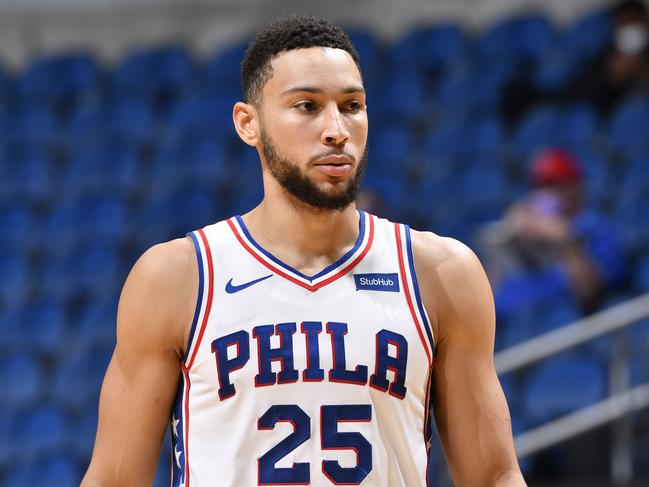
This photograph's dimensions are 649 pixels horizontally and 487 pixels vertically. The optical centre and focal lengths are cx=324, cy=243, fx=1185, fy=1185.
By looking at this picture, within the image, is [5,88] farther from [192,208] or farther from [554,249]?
[554,249]

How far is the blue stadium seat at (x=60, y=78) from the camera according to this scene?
34.2 feet

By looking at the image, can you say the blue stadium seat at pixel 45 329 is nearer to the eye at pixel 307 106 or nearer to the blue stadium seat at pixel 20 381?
the blue stadium seat at pixel 20 381

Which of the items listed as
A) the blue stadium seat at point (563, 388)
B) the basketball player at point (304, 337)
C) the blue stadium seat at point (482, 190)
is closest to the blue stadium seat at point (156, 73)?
the blue stadium seat at point (482, 190)

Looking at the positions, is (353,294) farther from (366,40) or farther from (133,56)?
(133,56)

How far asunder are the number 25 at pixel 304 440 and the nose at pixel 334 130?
56cm

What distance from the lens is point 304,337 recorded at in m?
2.54

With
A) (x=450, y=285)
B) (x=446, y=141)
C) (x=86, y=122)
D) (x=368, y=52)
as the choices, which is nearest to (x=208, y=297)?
(x=450, y=285)

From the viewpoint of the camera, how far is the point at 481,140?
8117 mm

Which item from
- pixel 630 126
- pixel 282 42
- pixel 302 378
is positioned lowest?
pixel 302 378

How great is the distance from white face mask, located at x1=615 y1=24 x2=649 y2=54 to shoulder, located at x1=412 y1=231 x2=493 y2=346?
17.8 ft

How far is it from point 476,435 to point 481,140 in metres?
5.64

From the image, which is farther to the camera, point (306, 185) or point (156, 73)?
point (156, 73)

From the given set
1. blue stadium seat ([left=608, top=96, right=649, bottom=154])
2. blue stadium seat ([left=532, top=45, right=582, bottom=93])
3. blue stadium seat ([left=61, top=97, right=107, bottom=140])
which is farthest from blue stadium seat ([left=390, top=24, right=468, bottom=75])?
blue stadium seat ([left=61, top=97, right=107, bottom=140])

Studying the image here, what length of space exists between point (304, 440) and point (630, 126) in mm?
5573
